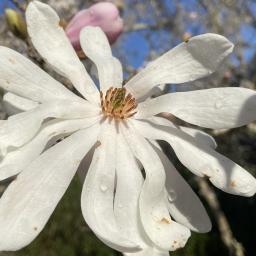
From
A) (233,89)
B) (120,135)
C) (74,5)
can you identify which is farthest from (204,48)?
(74,5)

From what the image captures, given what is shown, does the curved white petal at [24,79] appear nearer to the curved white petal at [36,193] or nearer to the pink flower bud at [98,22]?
the curved white petal at [36,193]

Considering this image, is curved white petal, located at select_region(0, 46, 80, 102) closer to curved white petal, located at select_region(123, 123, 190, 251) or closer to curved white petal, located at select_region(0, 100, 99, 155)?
curved white petal, located at select_region(0, 100, 99, 155)

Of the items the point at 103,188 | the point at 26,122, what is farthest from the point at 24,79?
the point at 103,188

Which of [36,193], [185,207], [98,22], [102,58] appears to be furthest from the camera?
[98,22]

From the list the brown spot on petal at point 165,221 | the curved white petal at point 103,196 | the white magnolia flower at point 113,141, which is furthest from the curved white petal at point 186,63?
the brown spot on petal at point 165,221

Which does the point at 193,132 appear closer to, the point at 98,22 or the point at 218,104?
the point at 218,104

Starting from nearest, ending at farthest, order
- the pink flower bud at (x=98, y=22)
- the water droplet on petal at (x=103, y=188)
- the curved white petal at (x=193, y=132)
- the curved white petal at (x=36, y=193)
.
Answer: the curved white petal at (x=36, y=193) → the water droplet on petal at (x=103, y=188) → the curved white petal at (x=193, y=132) → the pink flower bud at (x=98, y=22)
